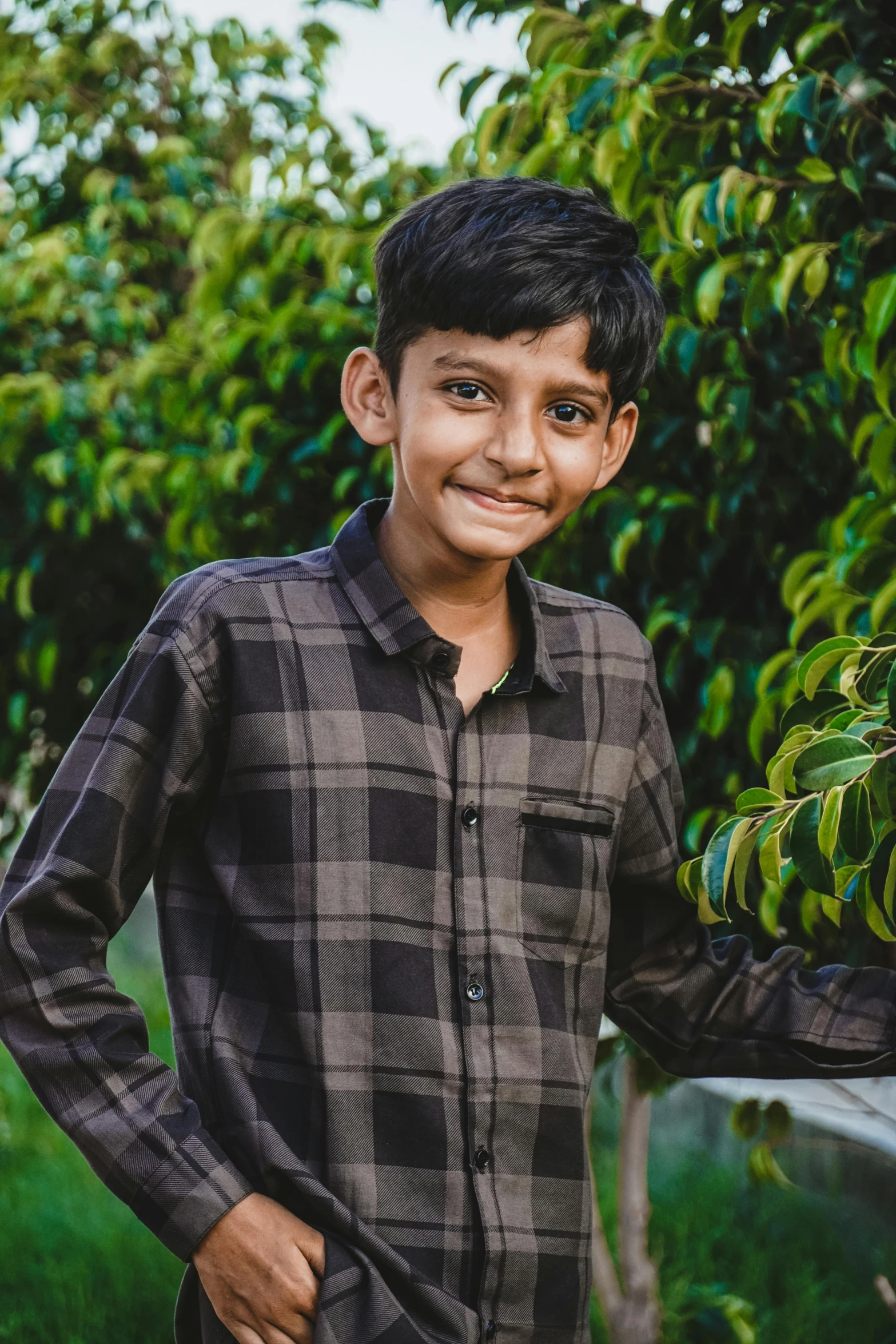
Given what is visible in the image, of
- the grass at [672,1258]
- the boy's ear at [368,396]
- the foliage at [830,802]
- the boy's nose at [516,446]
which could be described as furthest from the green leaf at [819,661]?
the grass at [672,1258]

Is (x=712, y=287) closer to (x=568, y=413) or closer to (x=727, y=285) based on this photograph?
(x=727, y=285)

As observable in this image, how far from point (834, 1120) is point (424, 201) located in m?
2.90

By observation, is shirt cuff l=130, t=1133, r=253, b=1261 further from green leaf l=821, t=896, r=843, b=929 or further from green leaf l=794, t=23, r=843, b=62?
green leaf l=794, t=23, r=843, b=62

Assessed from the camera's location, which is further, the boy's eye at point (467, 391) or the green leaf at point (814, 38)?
the green leaf at point (814, 38)

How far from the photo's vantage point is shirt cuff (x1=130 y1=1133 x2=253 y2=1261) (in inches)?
48.1

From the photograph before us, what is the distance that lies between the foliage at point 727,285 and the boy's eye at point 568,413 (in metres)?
0.41

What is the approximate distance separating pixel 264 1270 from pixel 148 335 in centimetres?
298

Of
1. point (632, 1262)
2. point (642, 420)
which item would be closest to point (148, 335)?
point (642, 420)

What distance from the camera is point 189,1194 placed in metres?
1.22

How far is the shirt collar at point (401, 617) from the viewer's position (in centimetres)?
140

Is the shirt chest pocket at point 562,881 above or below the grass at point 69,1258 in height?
above

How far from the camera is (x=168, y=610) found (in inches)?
53.1

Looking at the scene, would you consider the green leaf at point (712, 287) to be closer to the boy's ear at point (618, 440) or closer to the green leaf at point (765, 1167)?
the boy's ear at point (618, 440)

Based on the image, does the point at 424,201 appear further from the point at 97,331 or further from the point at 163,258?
the point at 163,258
